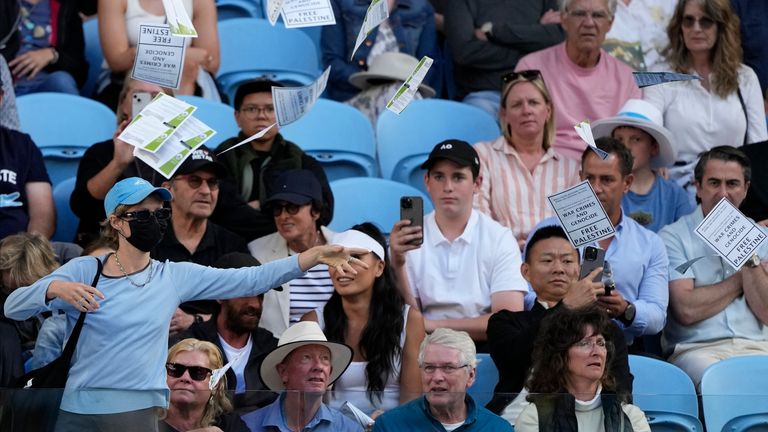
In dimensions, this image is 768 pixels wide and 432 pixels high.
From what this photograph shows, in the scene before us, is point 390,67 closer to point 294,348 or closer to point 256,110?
point 256,110

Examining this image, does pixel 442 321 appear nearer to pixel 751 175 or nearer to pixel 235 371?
pixel 235 371

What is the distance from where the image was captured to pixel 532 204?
7410mm

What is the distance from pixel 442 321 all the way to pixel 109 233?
177 cm

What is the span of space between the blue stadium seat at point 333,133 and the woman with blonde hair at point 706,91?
1574 mm

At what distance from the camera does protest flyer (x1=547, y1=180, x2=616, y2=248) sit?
623 cm

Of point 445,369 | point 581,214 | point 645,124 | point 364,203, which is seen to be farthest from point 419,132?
point 445,369

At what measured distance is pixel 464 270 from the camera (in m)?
6.75

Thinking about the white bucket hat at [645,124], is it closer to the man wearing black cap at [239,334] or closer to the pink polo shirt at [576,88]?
the pink polo shirt at [576,88]

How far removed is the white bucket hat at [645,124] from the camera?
7598 mm

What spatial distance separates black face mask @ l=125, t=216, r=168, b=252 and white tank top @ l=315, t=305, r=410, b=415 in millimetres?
820

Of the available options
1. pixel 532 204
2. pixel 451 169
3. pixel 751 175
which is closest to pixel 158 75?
pixel 451 169

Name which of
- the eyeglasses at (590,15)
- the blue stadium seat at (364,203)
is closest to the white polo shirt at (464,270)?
the blue stadium seat at (364,203)

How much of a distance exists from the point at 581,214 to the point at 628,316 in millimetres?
521

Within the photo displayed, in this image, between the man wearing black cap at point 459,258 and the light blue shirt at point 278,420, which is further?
the man wearing black cap at point 459,258
